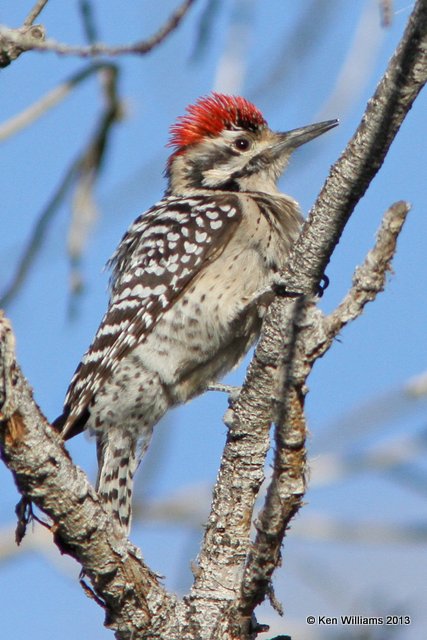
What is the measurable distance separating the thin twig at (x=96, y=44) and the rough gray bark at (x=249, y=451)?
825 mm

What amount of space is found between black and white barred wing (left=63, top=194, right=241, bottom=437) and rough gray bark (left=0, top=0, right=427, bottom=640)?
1.58 metres

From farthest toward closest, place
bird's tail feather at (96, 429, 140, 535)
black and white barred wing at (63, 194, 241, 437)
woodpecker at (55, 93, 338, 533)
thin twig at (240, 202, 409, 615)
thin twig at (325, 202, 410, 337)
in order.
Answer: black and white barred wing at (63, 194, 241, 437)
woodpecker at (55, 93, 338, 533)
bird's tail feather at (96, 429, 140, 535)
thin twig at (240, 202, 409, 615)
thin twig at (325, 202, 410, 337)

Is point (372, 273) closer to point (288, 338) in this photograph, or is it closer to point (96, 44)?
point (288, 338)

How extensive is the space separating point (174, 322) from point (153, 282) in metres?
0.31

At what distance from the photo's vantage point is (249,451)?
3744 mm

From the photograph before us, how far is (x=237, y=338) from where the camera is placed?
5.45 m

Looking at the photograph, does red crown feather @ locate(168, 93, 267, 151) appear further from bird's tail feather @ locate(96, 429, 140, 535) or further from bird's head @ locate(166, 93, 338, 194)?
bird's tail feather @ locate(96, 429, 140, 535)

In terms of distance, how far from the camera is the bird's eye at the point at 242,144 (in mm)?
6277

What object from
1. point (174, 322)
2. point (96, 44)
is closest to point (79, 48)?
point (96, 44)

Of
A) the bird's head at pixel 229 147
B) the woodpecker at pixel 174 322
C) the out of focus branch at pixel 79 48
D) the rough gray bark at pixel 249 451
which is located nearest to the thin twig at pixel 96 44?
the out of focus branch at pixel 79 48

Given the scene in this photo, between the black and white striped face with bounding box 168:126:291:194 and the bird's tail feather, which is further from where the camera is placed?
the black and white striped face with bounding box 168:126:291:194

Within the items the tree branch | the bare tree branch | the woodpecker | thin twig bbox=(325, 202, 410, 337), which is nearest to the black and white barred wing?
the woodpecker

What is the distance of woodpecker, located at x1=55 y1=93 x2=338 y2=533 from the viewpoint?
5.21 metres

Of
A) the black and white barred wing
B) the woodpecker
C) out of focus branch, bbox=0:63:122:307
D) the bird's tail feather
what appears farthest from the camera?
the black and white barred wing
